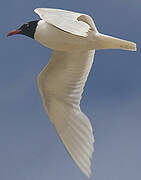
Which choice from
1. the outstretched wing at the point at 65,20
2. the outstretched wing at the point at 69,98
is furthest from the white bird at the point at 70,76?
the outstretched wing at the point at 65,20

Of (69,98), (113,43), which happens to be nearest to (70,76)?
(69,98)

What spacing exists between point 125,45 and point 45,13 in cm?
198

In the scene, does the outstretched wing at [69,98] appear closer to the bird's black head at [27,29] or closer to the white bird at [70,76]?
the white bird at [70,76]

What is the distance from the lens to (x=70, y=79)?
12.7m

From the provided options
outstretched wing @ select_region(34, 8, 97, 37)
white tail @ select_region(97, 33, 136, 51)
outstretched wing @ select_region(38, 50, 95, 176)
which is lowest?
outstretched wing @ select_region(38, 50, 95, 176)

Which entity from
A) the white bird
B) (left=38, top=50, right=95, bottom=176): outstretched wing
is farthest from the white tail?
(left=38, top=50, right=95, bottom=176): outstretched wing

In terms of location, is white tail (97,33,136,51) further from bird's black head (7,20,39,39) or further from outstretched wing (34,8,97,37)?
bird's black head (7,20,39,39)

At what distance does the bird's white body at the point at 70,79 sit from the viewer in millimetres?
11039

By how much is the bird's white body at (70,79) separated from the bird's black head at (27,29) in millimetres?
170

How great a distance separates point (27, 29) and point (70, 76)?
1615mm

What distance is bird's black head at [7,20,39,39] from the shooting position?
11.6 meters

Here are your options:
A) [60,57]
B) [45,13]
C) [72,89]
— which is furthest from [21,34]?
[45,13]

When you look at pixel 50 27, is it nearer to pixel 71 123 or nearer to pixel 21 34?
pixel 21 34

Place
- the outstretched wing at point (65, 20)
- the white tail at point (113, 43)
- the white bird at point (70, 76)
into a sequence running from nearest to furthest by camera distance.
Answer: the outstretched wing at point (65, 20), the white tail at point (113, 43), the white bird at point (70, 76)
